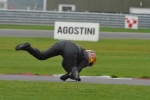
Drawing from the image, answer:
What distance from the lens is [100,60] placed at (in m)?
21.4

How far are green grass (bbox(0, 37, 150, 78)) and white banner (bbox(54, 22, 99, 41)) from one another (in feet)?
1.81

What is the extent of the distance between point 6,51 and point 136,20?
2011cm

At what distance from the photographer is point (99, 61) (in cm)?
2098

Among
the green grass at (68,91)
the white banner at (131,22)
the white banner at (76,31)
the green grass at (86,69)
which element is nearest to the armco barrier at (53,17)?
the white banner at (131,22)

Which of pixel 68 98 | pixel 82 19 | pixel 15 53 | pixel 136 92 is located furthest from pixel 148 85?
pixel 82 19

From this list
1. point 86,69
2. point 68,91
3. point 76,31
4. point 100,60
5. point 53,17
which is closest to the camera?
point 68,91

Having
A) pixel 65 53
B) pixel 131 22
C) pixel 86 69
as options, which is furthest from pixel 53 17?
pixel 65 53

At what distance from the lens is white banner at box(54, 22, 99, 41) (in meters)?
30.2

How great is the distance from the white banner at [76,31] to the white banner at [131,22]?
1205 centimetres

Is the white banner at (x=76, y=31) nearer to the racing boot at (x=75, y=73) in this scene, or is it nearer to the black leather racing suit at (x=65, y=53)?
the black leather racing suit at (x=65, y=53)

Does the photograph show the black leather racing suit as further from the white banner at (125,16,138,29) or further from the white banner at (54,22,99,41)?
the white banner at (125,16,138,29)

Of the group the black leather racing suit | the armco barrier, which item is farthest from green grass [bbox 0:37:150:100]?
the armco barrier

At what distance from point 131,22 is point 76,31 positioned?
511 inches

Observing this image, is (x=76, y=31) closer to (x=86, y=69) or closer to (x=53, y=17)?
(x=86, y=69)
